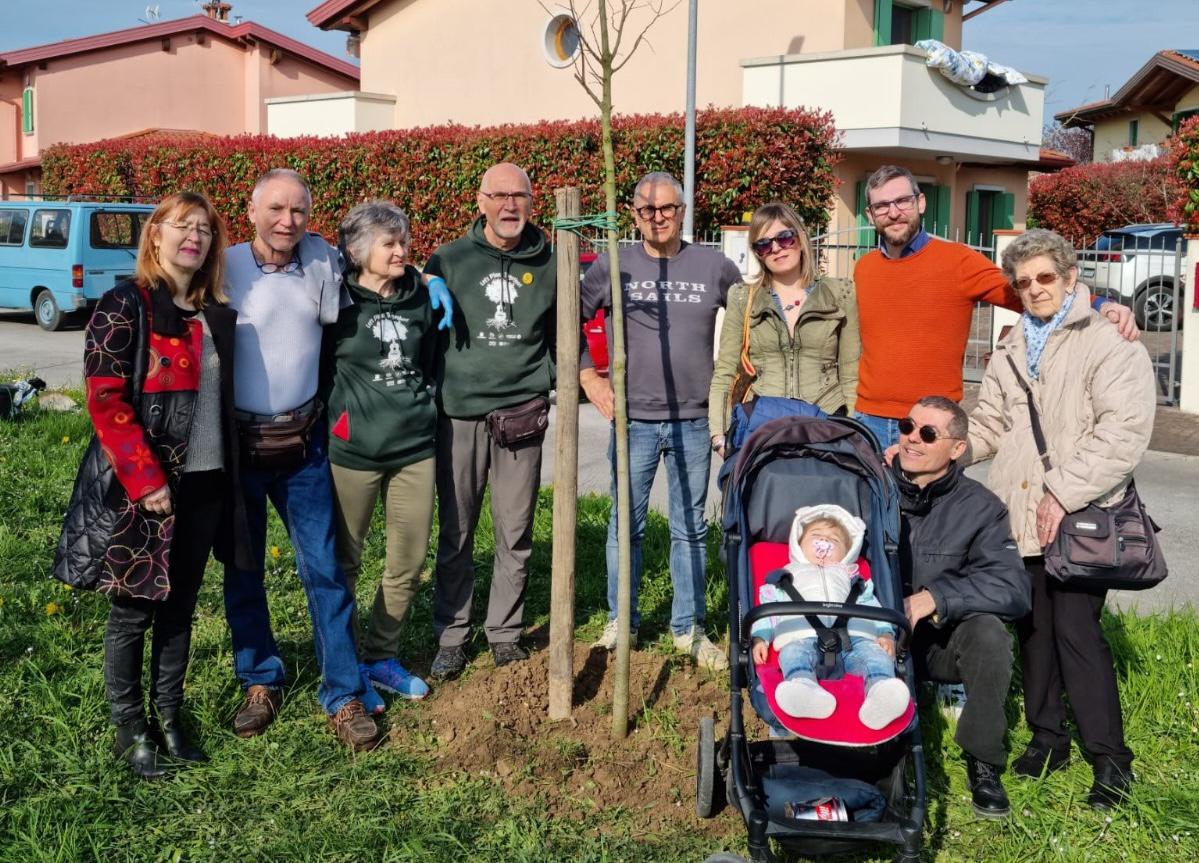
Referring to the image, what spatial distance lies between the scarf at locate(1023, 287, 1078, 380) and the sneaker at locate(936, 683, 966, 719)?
4.78 ft

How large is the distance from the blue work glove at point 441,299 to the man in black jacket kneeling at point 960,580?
1.90 m

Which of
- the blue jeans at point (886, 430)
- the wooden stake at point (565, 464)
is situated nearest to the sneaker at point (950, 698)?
the blue jeans at point (886, 430)

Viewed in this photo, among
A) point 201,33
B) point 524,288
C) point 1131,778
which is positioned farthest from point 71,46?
point 1131,778

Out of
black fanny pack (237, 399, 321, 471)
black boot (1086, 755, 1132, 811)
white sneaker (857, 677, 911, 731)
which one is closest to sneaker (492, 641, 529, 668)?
black fanny pack (237, 399, 321, 471)

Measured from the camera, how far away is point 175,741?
429cm

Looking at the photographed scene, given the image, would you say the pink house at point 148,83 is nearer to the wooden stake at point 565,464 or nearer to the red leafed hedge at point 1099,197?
the red leafed hedge at point 1099,197

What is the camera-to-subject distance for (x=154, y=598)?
4.00m

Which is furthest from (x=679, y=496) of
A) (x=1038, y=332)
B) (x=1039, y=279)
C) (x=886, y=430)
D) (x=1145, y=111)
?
(x=1145, y=111)

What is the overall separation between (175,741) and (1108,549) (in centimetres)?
350

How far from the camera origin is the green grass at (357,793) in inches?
149

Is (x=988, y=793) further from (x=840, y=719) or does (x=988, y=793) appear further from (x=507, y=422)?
(x=507, y=422)

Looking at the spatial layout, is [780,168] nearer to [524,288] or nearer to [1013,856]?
[524,288]

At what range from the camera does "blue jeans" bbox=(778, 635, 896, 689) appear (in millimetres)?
3557

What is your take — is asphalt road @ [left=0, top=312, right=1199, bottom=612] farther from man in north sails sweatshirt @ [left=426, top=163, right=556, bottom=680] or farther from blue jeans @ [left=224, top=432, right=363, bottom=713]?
blue jeans @ [left=224, top=432, right=363, bottom=713]
